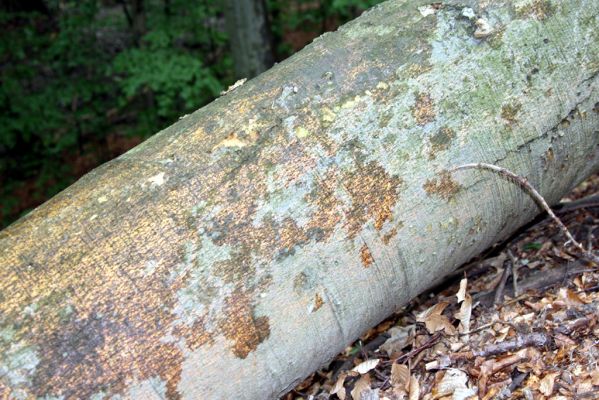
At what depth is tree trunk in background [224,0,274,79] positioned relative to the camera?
6.90m

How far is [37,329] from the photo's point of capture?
161 cm

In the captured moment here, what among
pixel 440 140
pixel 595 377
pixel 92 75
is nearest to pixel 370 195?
pixel 440 140

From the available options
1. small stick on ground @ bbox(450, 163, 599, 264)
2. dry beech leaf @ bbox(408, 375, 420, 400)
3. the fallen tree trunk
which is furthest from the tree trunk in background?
dry beech leaf @ bbox(408, 375, 420, 400)

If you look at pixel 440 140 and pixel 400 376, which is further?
pixel 400 376

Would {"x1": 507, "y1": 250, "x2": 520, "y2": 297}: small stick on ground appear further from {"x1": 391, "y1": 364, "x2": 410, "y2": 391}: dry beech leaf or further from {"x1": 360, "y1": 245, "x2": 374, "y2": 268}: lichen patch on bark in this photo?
{"x1": 360, "y1": 245, "x2": 374, "y2": 268}: lichen patch on bark

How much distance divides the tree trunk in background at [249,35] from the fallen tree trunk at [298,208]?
15.9 feet

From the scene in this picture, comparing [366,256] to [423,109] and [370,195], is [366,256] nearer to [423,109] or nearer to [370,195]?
[370,195]

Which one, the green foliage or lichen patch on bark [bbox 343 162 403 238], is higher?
the green foliage

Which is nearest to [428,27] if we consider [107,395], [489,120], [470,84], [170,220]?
[470,84]

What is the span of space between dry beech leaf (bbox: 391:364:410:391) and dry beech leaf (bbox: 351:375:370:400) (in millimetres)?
107

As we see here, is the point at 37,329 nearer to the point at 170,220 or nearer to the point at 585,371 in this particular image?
the point at 170,220

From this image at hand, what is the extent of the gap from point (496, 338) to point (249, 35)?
5467 millimetres

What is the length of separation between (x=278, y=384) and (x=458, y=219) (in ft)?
2.79

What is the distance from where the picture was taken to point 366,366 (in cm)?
239
